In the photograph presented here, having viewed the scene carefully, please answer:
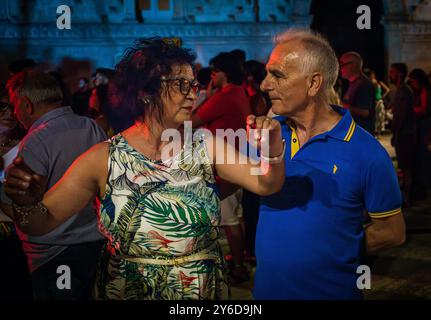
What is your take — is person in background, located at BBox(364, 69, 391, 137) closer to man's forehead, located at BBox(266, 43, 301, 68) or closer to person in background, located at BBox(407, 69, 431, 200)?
person in background, located at BBox(407, 69, 431, 200)

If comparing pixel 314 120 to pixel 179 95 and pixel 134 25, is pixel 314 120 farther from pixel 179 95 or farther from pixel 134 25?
pixel 134 25

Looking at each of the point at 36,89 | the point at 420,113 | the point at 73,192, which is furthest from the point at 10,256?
the point at 420,113

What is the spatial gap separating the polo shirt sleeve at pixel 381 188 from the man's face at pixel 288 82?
1.35 ft

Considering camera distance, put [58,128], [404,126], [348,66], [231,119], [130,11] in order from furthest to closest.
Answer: [130,11], [404,126], [348,66], [231,119], [58,128]

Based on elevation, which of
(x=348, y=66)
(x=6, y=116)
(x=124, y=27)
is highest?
(x=124, y=27)

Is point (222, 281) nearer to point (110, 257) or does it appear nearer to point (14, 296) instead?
point (110, 257)

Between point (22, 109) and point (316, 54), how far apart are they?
1757 millimetres

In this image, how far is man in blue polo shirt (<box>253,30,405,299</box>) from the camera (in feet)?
7.65

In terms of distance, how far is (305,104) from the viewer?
2473 millimetres

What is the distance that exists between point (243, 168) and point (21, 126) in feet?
6.29

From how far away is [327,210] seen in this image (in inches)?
92.3

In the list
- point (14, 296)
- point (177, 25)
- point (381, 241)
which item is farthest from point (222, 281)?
point (177, 25)

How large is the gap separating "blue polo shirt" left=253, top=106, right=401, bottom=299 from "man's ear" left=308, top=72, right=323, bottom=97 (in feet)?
0.57

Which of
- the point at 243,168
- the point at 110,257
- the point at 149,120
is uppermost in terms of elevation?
the point at 149,120
